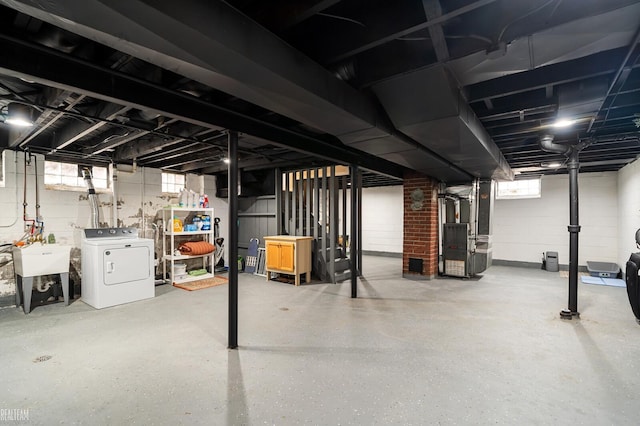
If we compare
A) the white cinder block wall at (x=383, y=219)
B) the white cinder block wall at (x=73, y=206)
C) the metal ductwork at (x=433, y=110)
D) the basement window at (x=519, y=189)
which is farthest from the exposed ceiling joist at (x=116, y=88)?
the basement window at (x=519, y=189)

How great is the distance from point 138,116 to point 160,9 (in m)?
2.37

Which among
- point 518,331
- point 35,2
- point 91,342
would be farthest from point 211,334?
point 518,331

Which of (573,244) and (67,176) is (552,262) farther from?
(67,176)

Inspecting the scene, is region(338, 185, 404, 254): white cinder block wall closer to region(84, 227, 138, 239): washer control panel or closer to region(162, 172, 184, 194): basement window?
region(162, 172, 184, 194): basement window

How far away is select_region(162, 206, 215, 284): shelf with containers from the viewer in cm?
545

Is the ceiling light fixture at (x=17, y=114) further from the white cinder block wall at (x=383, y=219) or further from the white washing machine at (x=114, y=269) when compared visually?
the white cinder block wall at (x=383, y=219)

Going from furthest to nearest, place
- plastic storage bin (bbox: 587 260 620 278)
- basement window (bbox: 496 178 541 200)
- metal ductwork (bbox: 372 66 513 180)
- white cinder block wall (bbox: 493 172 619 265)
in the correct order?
basement window (bbox: 496 178 541 200)
white cinder block wall (bbox: 493 172 619 265)
plastic storage bin (bbox: 587 260 620 278)
metal ductwork (bbox: 372 66 513 180)

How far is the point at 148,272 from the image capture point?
4.47 meters

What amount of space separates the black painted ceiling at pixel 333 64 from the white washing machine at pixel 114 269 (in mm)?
1667

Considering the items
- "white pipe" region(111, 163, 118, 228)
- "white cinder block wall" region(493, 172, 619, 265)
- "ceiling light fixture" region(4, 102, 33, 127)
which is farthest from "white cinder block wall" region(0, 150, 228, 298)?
"white cinder block wall" region(493, 172, 619, 265)

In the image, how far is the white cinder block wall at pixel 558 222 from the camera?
6.49 m

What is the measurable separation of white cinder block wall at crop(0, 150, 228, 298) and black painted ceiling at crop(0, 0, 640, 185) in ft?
5.01

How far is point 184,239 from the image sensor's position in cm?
619

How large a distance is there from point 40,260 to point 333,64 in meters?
4.49
